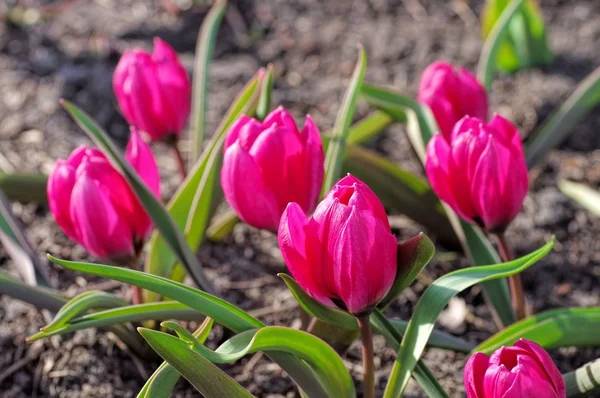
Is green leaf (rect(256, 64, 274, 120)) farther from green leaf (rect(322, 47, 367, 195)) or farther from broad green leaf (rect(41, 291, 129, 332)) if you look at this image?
broad green leaf (rect(41, 291, 129, 332))

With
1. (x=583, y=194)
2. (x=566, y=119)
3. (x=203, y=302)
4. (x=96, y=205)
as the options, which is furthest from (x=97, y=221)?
(x=583, y=194)

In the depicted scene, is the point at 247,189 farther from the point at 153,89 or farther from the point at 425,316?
the point at 153,89

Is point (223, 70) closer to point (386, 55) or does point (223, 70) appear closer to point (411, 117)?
point (386, 55)

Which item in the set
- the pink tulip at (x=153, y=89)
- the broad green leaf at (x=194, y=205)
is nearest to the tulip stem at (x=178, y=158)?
the pink tulip at (x=153, y=89)

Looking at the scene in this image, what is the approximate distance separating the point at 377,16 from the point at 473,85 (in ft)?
4.66

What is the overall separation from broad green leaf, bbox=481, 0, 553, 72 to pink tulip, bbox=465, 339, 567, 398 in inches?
59.5

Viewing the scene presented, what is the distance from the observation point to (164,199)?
6.46 ft

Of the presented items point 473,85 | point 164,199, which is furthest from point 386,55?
point 473,85

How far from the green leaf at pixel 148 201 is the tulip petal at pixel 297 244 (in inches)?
14.8

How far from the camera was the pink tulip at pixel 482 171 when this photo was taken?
1170mm

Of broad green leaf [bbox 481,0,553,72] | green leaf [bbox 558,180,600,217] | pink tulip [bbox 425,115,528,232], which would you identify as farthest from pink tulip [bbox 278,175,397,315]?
broad green leaf [bbox 481,0,553,72]

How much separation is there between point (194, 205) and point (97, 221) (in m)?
0.22

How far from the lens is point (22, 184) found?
169 cm

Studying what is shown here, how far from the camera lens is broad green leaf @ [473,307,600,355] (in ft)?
3.98
